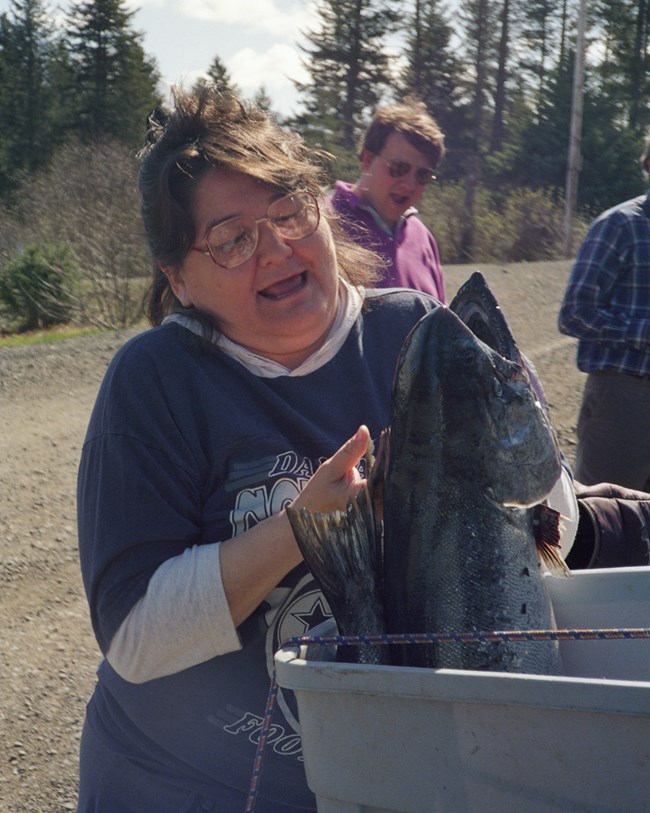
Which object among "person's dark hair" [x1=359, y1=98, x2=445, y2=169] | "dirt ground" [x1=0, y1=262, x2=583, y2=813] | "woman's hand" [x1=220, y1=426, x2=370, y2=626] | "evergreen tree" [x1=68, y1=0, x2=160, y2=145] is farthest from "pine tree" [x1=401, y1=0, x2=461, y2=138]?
"woman's hand" [x1=220, y1=426, x2=370, y2=626]

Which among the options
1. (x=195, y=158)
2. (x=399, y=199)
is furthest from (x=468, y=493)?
(x=399, y=199)

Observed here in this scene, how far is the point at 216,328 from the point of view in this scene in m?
1.92

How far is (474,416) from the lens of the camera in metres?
1.38

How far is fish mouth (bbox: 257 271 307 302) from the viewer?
1931 millimetres

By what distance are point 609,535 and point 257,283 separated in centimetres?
83

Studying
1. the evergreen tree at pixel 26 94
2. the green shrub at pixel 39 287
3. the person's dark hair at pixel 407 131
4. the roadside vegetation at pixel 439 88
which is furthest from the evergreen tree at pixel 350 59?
the person's dark hair at pixel 407 131

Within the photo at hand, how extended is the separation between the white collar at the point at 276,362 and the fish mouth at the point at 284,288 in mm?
112

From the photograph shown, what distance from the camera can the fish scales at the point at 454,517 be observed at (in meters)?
1.39

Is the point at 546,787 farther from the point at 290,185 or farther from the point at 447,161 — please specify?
the point at 447,161

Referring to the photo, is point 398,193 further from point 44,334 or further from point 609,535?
point 44,334

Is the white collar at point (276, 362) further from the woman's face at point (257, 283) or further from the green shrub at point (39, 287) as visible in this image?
the green shrub at point (39, 287)

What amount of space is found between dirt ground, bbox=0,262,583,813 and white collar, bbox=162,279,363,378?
217cm

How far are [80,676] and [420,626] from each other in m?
3.15

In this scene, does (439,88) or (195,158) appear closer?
(195,158)
